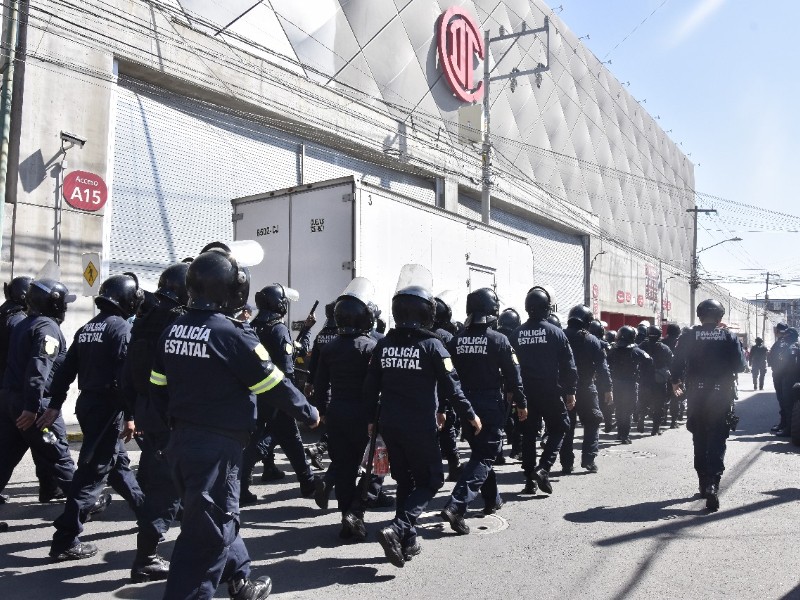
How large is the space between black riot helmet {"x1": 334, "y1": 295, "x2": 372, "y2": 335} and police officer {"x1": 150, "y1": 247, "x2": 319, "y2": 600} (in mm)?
1925

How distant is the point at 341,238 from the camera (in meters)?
9.53

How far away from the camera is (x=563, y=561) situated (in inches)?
184

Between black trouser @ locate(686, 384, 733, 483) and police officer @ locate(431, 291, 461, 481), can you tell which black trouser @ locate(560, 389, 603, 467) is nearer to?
police officer @ locate(431, 291, 461, 481)

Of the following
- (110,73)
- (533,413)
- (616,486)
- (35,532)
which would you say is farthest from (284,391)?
(110,73)

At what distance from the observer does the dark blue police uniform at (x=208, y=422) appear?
3.20 m

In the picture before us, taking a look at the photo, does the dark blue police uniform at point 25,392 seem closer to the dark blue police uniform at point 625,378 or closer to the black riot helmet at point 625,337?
the dark blue police uniform at point 625,378

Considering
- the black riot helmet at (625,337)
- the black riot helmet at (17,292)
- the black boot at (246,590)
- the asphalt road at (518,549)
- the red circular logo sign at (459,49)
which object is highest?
the red circular logo sign at (459,49)

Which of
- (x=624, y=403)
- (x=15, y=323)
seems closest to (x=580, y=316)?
(x=624, y=403)

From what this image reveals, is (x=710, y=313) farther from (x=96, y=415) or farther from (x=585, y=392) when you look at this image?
(x=96, y=415)

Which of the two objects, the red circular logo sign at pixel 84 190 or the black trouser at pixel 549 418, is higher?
the red circular logo sign at pixel 84 190

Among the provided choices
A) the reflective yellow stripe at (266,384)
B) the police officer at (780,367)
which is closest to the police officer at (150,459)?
the reflective yellow stripe at (266,384)

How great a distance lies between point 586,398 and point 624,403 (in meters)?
2.81

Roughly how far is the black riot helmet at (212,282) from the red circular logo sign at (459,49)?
2068 centimetres

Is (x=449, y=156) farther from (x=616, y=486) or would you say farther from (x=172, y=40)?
(x=616, y=486)
